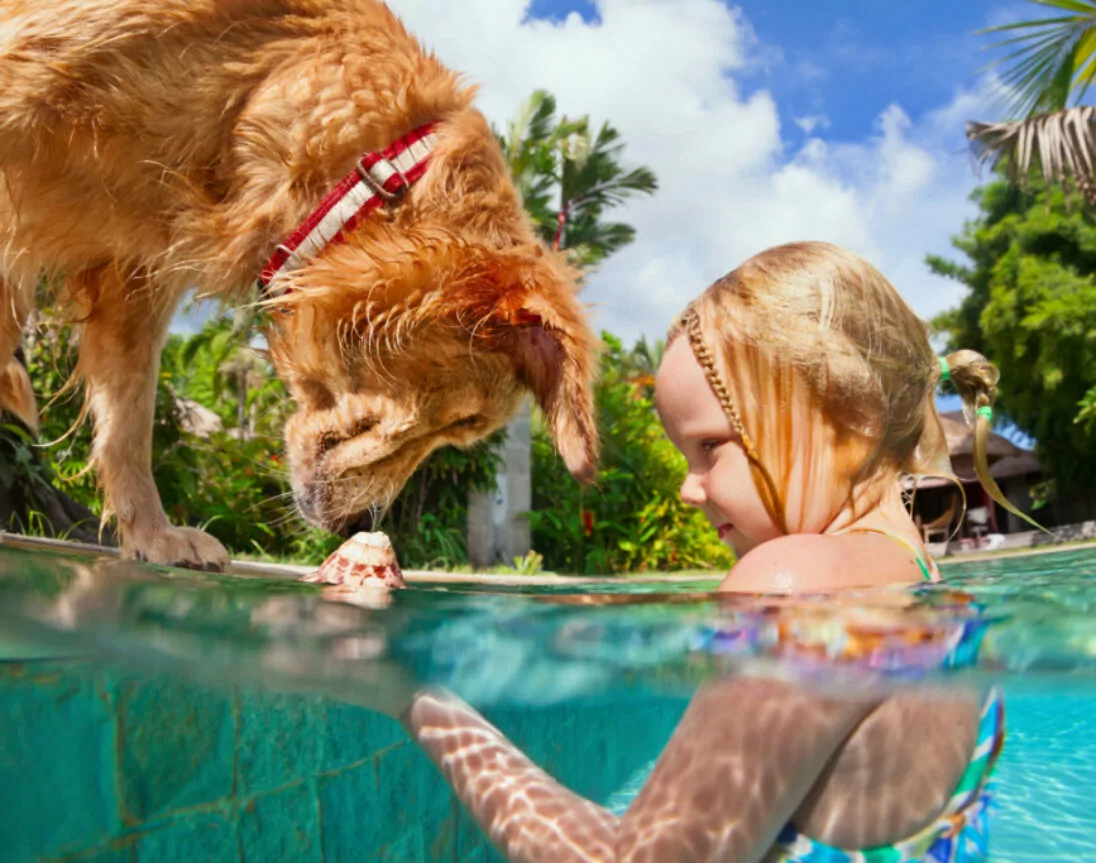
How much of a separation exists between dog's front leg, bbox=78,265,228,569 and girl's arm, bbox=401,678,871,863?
226 cm

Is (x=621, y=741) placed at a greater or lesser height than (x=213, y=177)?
lesser

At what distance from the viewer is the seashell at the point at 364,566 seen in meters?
2.80

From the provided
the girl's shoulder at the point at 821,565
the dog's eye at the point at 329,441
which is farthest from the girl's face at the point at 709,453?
the dog's eye at the point at 329,441

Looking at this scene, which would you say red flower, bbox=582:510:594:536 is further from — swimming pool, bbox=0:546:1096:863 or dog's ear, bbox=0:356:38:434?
swimming pool, bbox=0:546:1096:863

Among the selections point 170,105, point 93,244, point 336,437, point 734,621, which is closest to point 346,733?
point 336,437

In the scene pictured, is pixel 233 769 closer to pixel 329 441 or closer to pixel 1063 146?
pixel 329 441

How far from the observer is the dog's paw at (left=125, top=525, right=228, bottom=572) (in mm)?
3561

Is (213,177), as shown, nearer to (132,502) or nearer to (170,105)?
(170,105)

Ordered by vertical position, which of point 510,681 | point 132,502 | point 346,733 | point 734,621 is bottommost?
point 346,733

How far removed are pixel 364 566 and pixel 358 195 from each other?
1.44 metres

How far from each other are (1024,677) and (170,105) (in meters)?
3.36

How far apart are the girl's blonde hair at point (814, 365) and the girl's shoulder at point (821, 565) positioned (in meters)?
0.17

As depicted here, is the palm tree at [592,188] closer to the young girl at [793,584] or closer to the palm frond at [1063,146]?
the palm frond at [1063,146]

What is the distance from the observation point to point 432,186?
342 centimetres
